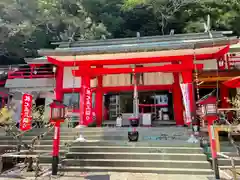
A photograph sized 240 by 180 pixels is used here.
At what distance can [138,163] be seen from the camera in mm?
6750

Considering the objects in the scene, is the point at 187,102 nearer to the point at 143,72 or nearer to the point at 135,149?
the point at 143,72

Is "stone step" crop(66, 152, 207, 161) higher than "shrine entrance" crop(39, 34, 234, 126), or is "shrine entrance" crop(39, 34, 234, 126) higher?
"shrine entrance" crop(39, 34, 234, 126)

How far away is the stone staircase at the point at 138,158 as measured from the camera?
6.48 metres

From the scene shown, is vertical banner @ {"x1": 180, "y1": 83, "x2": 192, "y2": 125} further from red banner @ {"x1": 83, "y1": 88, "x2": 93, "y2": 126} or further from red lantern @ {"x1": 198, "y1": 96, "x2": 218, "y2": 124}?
red banner @ {"x1": 83, "y1": 88, "x2": 93, "y2": 126}

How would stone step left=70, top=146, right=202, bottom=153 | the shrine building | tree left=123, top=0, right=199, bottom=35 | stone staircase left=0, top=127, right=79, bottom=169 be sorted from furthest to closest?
1. tree left=123, top=0, right=199, bottom=35
2. the shrine building
3. stone staircase left=0, top=127, right=79, bottom=169
4. stone step left=70, top=146, right=202, bottom=153

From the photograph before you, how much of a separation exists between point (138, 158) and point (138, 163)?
29 cm

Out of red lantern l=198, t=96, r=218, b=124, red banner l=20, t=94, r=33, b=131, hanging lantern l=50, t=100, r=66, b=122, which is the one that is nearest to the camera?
red lantern l=198, t=96, r=218, b=124

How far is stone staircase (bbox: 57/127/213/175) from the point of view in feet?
21.3

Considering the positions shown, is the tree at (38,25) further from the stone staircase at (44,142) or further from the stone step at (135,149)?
the stone step at (135,149)

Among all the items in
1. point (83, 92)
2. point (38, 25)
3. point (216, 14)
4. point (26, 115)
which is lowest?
point (26, 115)

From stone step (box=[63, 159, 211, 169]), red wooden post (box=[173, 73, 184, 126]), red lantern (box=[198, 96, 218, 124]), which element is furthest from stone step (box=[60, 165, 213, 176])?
red wooden post (box=[173, 73, 184, 126])

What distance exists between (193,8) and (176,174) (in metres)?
18.3

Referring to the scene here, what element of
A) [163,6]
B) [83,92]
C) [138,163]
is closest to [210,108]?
[138,163]

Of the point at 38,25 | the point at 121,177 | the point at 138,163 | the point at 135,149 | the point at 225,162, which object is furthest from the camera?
the point at 38,25
